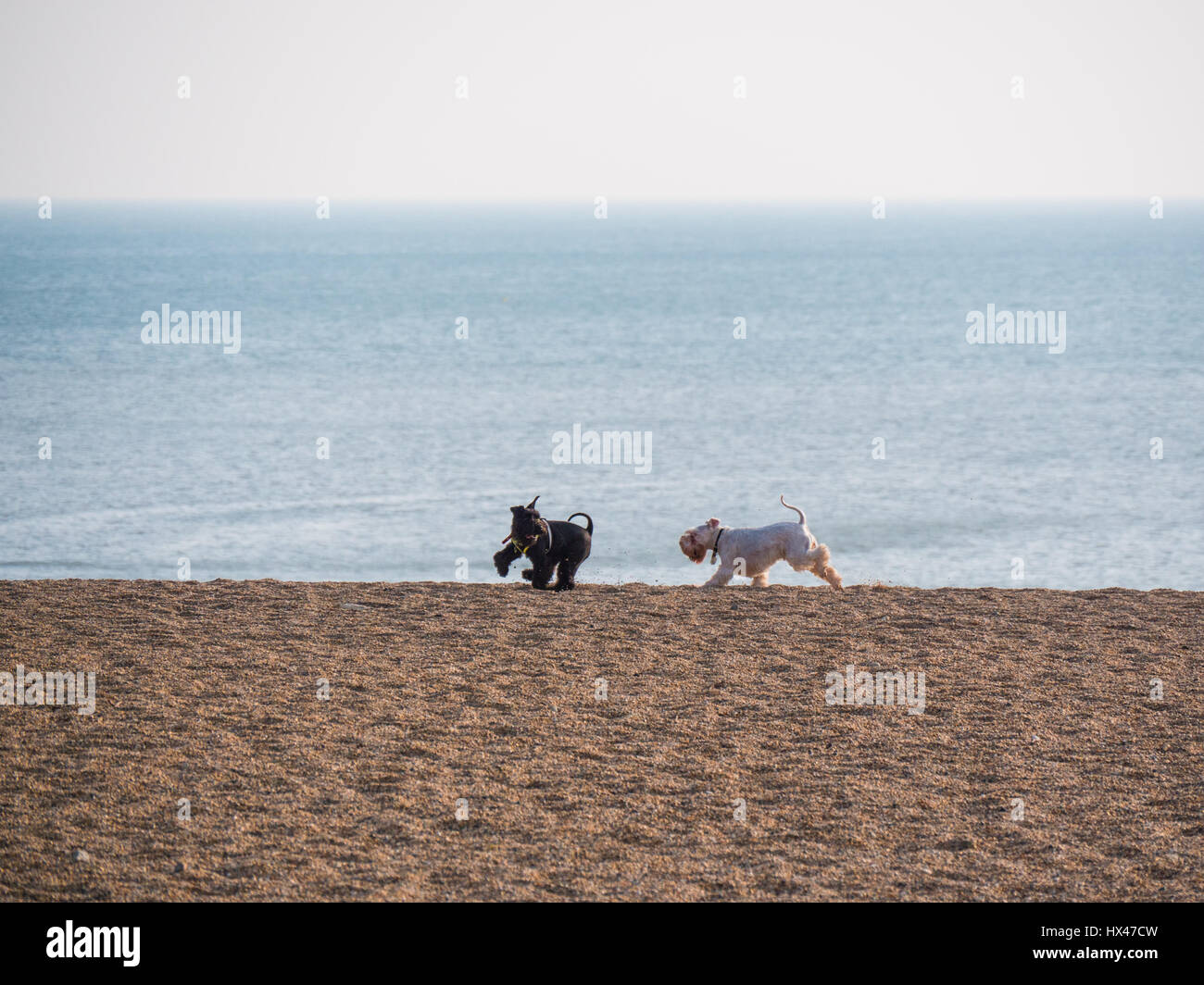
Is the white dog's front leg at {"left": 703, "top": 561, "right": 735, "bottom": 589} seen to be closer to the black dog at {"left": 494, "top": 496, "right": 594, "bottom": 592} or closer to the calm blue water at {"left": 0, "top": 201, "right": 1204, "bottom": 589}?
the black dog at {"left": 494, "top": 496, "right": 594, "bottom": 592}

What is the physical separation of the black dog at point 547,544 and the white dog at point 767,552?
4.63 ft

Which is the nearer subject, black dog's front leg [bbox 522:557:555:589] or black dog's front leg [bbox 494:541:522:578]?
black dog's front leg [bbox 522:557:555:589]

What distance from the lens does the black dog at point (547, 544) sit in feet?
41.9

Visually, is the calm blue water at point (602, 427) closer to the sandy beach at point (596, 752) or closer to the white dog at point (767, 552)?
the white dog at point (767, 552)

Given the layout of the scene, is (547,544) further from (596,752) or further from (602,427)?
(602,427)

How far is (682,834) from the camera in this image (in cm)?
693

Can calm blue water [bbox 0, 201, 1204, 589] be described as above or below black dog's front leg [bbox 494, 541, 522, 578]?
above

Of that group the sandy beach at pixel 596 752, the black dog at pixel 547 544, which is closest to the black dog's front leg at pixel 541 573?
the black dog at pixel 547 544

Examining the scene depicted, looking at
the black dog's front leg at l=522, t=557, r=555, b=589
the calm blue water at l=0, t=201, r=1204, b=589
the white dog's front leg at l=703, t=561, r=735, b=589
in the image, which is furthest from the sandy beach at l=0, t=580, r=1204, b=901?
the calm blue water at l=0, t=201, r=1204, b=589

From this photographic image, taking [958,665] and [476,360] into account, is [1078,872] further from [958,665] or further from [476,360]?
[476,360]

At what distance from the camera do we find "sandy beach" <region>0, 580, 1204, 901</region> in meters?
6.46

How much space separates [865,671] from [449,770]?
3597 millimetres

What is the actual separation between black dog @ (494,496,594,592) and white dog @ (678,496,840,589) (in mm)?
1411
